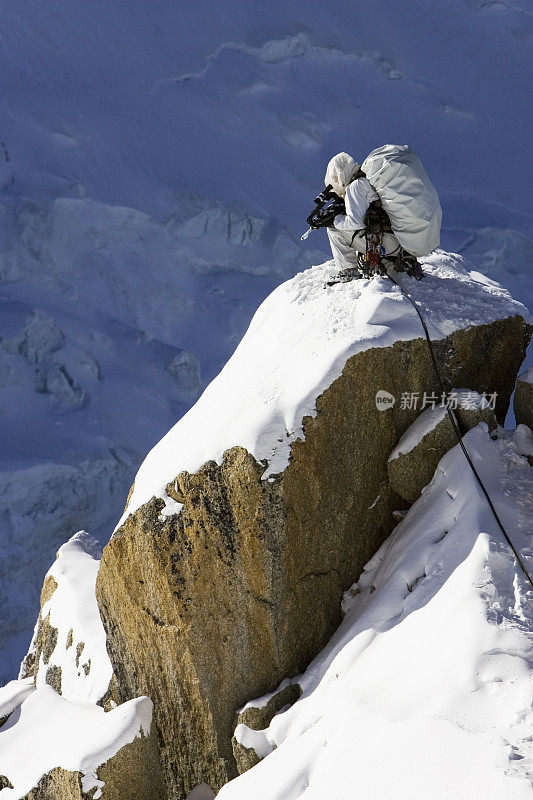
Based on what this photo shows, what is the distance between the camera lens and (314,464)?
4180mm

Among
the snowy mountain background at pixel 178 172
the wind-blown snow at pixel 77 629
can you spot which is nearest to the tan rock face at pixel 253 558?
the wind-blown snow at pixel 77 629

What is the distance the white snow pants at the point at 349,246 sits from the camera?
4.97m

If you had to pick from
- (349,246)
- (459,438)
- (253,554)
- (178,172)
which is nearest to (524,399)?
(459,438)

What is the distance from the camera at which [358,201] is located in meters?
4.80

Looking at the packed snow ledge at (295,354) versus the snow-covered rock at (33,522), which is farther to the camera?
the snow-covered rock at (33,522)

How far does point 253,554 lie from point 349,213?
7.23ft

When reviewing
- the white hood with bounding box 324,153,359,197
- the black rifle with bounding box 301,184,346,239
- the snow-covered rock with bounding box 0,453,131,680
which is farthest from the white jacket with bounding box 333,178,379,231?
the snow-covered rock with bounding box 0,453,131,680

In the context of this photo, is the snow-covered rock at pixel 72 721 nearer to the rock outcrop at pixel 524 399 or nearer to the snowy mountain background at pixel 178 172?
the rock outcrop at pixel 524 399

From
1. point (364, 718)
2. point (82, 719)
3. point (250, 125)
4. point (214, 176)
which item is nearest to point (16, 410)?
point (214, 176)

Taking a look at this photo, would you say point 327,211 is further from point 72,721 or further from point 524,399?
point 72,721

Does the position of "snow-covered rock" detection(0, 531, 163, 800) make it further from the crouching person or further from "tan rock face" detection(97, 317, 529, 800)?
the crouching person

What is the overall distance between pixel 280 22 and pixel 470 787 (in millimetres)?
14831

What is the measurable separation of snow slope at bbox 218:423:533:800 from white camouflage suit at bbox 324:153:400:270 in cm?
152

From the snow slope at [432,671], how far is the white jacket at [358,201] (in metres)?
1.57
